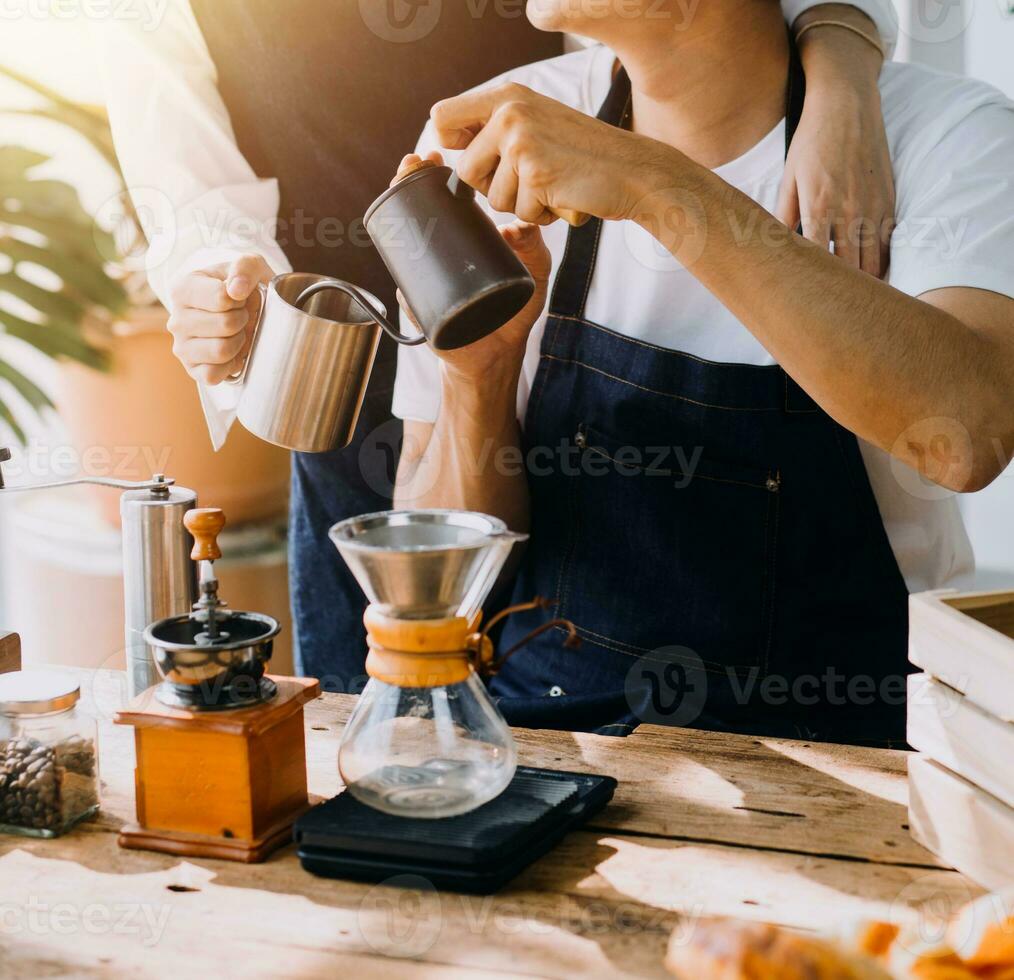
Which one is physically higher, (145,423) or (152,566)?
(145,423)

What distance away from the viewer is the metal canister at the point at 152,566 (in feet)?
4.10

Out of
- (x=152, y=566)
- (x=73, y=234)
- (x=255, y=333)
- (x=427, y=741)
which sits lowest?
(x=427, y=741)

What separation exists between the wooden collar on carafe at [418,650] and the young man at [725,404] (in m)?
0.50

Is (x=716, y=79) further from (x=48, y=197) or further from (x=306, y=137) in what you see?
(x=48, y=197)

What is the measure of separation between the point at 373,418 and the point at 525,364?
0.46m

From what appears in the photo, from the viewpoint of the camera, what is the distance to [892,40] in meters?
1.80

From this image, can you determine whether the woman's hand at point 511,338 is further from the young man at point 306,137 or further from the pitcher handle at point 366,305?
the young man at point 306,137

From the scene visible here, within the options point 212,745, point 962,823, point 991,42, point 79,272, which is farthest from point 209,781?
point 991,42

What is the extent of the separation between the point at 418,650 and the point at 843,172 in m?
0.86

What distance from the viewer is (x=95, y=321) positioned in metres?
2.45

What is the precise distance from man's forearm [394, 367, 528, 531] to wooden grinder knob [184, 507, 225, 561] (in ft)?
2.07

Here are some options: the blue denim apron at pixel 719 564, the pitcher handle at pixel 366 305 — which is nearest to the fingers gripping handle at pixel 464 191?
the pitcher handle at pixel 366 305

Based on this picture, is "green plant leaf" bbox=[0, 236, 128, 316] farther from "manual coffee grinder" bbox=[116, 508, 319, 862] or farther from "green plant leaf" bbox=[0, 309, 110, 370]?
"manual coffee grinder" bbox=[116, 508, 319, 862]

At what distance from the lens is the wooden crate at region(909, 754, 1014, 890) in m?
0.95
